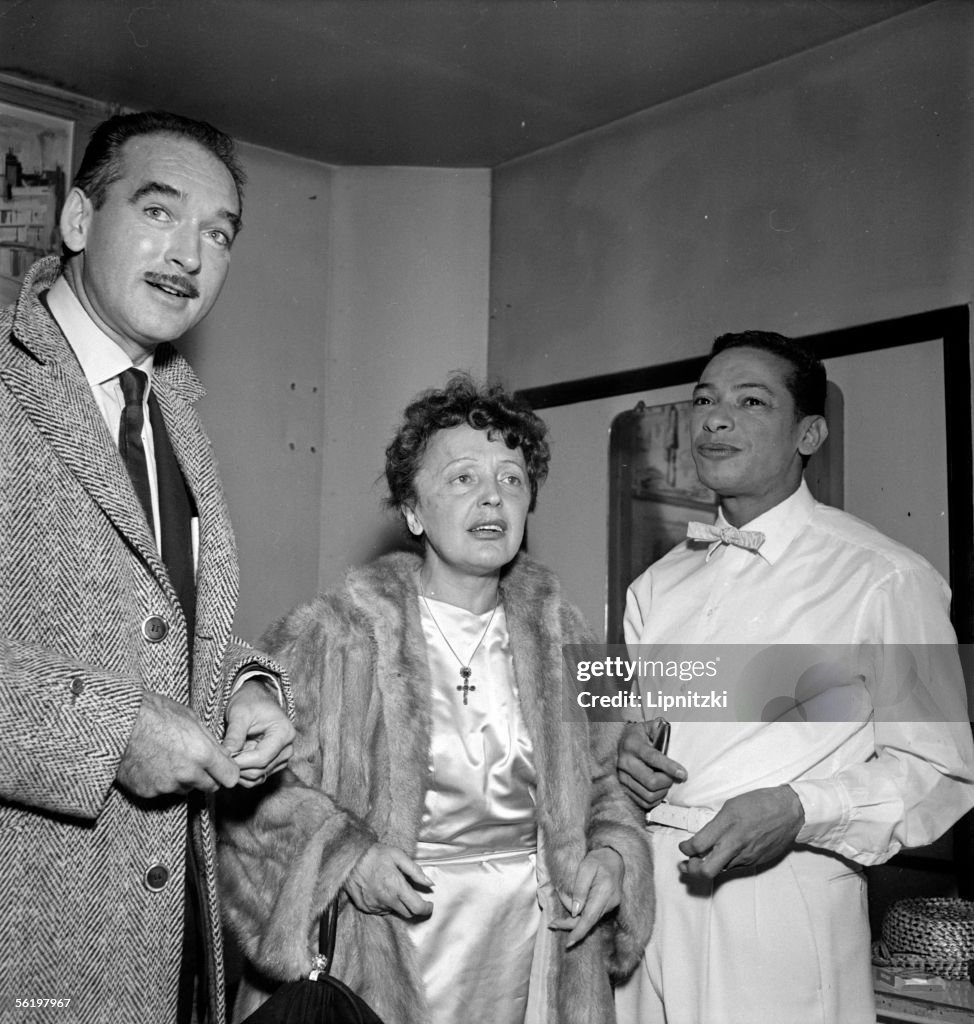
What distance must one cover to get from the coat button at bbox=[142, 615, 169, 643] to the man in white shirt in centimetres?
99

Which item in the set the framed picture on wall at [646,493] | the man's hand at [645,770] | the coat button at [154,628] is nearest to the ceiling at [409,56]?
the framed picture on wall at [646,493]

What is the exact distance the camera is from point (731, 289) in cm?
293

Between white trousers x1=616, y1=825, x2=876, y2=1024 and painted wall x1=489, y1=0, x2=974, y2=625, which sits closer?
white trousers x1=616, y1=825, x2=876, y2=1024

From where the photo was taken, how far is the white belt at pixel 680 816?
213cm

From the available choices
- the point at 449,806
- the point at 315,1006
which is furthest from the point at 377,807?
the point at 315,1006

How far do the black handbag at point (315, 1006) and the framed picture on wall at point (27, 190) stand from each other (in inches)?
82.8

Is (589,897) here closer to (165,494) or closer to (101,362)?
(165,494)

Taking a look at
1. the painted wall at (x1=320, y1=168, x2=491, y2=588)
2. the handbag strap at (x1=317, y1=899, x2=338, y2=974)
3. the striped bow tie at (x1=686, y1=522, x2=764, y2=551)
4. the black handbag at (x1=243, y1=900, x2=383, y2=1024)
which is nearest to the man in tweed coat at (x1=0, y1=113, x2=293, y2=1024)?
the black handbag at (x1=243, y1=900, x2=383, y2=1024)

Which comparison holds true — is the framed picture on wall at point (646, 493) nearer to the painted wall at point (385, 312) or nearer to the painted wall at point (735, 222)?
the painted wall at point (735, 222)

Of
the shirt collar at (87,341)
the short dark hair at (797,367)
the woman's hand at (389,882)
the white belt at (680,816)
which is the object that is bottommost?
the woman's hand at (389,882)

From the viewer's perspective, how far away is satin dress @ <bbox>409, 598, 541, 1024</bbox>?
202 cm

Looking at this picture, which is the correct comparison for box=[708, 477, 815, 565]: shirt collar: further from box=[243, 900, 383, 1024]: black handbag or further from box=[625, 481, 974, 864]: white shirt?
box=[243, 900, 383, 1024]: black handbag

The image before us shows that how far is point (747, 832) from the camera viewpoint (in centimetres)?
193

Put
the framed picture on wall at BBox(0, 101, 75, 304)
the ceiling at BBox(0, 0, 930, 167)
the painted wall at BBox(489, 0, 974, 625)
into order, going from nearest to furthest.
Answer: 1. the painted wall at BBox(489, 0, 974, 625)
2. the ceiling at BBox(0, 0, 930, 167)
3. the framed picture on wall at BBox(0, 101, 75, 304)
